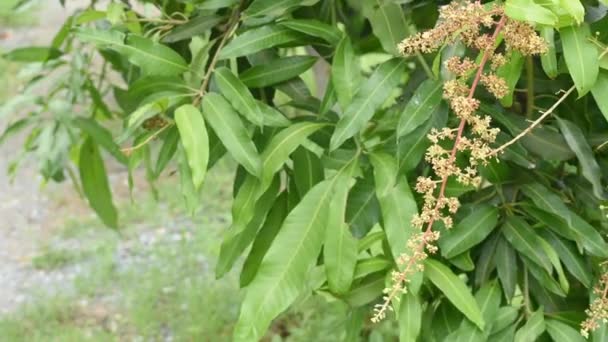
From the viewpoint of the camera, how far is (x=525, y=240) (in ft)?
3.06

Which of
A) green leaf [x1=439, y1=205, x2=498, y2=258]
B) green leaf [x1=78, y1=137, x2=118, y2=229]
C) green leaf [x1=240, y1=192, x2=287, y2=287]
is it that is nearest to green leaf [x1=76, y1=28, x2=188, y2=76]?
green leaf [x1=240, y1=192, x2=287, y2=287]

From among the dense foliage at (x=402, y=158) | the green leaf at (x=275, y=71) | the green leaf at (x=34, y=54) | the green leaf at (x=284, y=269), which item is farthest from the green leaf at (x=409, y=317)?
the green leaf at (x=34, y=54)

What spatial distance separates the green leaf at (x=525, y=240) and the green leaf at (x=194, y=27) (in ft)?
1.50

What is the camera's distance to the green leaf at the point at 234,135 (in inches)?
35.1

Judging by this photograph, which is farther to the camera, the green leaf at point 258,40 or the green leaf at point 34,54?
the green leaf at point 34,54

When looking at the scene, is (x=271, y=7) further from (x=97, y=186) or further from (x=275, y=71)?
(x=97, y=186)

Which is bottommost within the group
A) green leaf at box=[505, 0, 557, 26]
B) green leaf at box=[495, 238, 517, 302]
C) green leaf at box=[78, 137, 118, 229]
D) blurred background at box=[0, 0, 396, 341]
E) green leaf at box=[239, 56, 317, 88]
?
blurred background at box=[0, 0, 396, 341]

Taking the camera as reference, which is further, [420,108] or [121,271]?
[121,271]

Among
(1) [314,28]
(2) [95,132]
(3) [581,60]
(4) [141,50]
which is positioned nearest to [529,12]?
(3) [581,60]

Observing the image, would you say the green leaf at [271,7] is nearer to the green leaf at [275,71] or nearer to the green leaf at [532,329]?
the green leaf at [275,71]

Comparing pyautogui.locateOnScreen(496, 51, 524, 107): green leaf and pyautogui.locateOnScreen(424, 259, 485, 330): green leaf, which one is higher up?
pyautogui.locateOnScreen(496, 51, 524, 107): green leaf

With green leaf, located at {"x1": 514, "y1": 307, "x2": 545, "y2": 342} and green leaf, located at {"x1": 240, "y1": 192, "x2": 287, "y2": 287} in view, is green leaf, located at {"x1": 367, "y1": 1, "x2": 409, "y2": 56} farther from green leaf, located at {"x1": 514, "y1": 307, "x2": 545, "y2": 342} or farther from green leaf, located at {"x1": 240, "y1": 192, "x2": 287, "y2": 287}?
green leaf, located at {"x1": 514, "y1": 307, "x2": 545, "y2": 342}

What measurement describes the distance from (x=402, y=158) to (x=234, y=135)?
18 cm

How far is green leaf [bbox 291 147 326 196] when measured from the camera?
1.01 m
